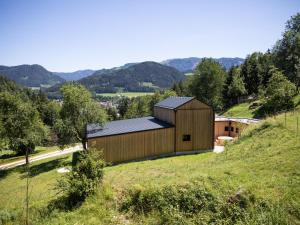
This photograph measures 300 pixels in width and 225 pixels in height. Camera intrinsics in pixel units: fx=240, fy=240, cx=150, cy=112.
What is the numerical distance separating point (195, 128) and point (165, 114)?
13.0 ft

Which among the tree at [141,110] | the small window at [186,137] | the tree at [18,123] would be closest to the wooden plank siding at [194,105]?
the small window at [186,137]

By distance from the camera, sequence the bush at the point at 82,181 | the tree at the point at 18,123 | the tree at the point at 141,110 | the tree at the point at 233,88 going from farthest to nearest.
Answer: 1. the tree at the point at 141,110
2. the tree at the point at 233,88
3. the tree at the point at 18,123
4. the bush at the point at 82,181

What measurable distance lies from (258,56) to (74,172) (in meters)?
67.4

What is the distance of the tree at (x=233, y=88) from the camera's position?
5628 cm

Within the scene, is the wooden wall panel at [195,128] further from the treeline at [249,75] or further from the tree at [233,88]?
the tree at [233,88]

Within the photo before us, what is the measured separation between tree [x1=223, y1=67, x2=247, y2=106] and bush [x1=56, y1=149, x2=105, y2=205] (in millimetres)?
50723

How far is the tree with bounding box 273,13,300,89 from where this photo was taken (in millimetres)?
45572

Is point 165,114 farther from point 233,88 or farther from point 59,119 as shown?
point 233,88

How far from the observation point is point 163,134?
26297mm

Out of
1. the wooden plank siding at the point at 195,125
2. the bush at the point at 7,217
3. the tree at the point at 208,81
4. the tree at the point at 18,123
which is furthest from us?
the tree at the point at 208,81

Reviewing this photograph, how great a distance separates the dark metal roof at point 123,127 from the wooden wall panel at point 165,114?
1.80 ft

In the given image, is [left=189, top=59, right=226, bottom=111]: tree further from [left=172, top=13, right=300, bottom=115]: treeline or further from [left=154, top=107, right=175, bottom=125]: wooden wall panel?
[left=154, top=107, right=175, bottom=125]: wooden wall panel

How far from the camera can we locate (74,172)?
11.1 m

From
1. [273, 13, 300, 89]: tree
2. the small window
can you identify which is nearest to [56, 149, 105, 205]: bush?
the small window
